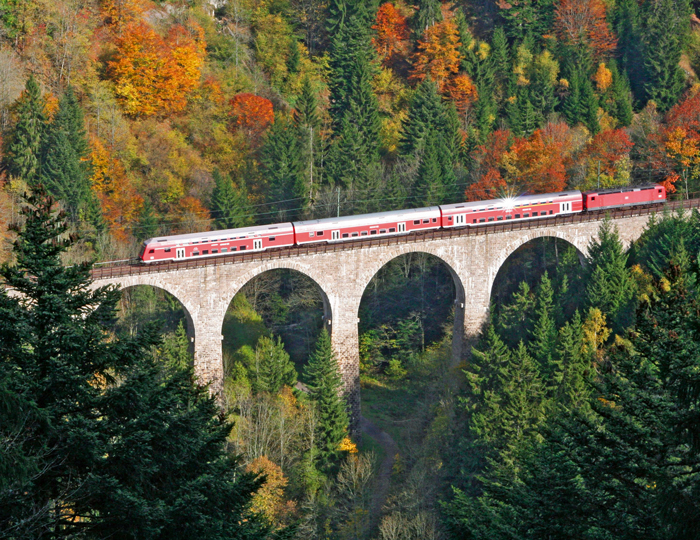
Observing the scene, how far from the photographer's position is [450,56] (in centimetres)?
9500

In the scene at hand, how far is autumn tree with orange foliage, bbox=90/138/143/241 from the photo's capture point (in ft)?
248

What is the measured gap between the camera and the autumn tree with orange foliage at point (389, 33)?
98.7 meters

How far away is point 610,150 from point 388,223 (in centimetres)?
2574

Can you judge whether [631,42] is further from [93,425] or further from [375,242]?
[93,425]

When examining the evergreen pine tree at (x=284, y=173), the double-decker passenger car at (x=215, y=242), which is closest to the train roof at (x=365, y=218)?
the double-decker passenger car at (x=215, y=242)

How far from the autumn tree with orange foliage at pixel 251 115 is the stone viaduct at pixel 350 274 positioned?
101 feet

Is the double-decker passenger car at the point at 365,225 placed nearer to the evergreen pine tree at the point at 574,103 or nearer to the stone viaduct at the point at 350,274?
the stone viaduct at the point at 350,274

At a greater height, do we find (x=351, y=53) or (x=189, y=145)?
(x=351, y=53)

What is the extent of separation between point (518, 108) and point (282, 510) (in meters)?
49.6

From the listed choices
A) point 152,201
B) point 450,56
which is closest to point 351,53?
point 450,56

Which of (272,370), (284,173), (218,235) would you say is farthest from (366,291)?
(218,235)

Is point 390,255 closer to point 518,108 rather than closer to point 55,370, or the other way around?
point 518,108

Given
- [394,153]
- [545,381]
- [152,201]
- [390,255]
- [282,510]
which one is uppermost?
[394,153]

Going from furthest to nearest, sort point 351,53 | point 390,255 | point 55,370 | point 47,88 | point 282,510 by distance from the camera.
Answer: point 351,53 < point 47,88 < point 390,255 < point 282,510 < point 55,370
